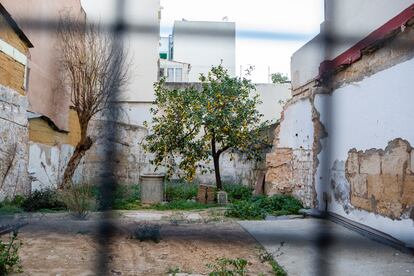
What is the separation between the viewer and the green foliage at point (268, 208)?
460cm

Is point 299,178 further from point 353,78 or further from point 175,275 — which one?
point 175,275

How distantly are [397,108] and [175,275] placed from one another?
5.91ft


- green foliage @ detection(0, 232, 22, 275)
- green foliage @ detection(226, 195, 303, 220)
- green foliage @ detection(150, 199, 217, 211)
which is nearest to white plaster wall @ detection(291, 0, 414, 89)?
green foliage @ detection(226, 195, 303, 220)

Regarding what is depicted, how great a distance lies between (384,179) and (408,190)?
351 millimetres

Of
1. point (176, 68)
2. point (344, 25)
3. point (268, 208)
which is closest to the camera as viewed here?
point (344, 25)

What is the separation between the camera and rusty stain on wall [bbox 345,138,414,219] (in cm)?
264

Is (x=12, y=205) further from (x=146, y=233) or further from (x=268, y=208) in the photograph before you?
(x=268, y=208)

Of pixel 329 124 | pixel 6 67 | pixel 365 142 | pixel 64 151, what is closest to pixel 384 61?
pixel 365 142

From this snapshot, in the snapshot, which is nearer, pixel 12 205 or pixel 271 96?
pixel 12 205

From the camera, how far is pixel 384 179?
115 inches

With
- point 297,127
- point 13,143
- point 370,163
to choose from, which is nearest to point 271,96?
point 297,127

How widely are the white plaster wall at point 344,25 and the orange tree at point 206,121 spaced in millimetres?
2051

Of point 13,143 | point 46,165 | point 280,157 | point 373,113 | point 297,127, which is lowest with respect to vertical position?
point 46,165

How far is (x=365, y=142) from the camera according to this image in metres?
3.17
